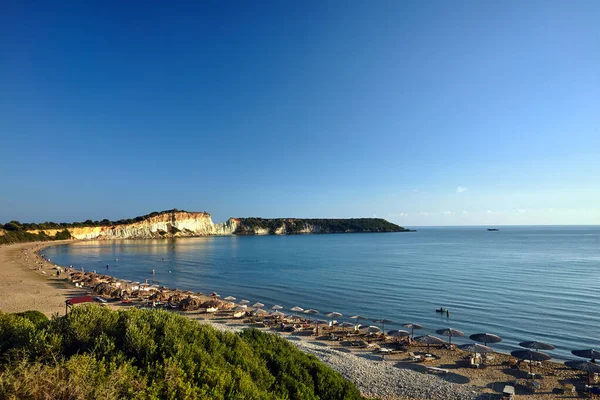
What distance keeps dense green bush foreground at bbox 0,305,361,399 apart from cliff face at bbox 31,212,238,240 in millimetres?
136604

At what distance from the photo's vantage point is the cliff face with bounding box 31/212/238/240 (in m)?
132

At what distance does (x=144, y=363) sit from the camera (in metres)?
6.26

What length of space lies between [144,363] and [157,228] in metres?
166

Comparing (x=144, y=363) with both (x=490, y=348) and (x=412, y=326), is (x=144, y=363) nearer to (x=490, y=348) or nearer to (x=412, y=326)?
(x=490, y=348)

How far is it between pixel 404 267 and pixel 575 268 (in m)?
26.2

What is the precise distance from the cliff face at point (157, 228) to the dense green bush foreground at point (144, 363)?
448 feet

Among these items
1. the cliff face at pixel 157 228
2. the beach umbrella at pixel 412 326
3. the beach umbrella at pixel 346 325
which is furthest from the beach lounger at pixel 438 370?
the cliff face at pixel 157 228

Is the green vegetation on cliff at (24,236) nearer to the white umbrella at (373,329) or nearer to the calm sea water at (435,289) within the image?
the calm sea water at (435,289)

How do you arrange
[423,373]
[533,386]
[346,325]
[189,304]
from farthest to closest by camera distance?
1. [189,304]
2. [346,325]
3. [423,373]
4. [533,386]

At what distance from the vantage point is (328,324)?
25.6 meters

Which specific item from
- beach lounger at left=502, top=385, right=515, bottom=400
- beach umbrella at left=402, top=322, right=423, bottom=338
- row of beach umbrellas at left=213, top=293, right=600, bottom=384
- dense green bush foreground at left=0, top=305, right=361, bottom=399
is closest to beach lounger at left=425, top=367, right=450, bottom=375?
row of beach umbrellas at left=213, top=293, right=600, bottom=384

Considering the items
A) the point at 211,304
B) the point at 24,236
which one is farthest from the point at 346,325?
the point at 24,236

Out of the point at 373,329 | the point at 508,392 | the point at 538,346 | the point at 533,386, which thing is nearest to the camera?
the point at 508,392

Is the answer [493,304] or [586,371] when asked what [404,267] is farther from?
[586,371]
